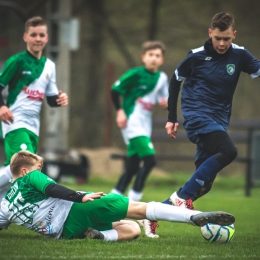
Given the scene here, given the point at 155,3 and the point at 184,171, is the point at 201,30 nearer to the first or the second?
the point at 155,3

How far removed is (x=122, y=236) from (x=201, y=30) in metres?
14.4

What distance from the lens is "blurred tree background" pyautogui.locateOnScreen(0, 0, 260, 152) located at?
19250 millimetres

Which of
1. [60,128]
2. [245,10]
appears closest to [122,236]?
[60,128]

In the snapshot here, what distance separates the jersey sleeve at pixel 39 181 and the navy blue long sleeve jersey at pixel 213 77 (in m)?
1.52

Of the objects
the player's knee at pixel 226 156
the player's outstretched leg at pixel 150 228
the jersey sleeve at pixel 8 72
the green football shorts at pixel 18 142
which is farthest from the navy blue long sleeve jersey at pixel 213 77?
the jersey sleeve at pixel 8 72

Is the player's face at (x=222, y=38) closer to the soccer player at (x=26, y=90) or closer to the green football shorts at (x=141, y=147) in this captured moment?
the soccer player at (x=26, y=90)

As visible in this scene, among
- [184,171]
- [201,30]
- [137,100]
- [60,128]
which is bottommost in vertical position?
[184,171]

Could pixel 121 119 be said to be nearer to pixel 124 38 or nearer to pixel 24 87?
pixel 24 87

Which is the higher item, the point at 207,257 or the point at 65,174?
the point at 207,257

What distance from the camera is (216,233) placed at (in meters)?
6.42

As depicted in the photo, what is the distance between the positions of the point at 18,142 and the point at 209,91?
2.08 meters

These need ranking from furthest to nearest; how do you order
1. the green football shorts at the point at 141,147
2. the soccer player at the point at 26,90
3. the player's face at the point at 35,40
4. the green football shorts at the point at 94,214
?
the green football shorts at the point at 141,147 → the player's face at the point at 35,40 → the soccer player at the point at 26,90 → the green football shorts at the point at 94,214

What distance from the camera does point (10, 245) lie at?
6.15 m

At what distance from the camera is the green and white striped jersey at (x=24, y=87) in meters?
7.89
